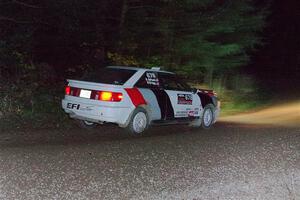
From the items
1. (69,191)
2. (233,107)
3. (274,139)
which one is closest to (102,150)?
(69,191)

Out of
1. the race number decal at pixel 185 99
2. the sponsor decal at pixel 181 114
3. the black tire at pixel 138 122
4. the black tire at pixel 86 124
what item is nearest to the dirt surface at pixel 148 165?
the black tire at pixel 138 122

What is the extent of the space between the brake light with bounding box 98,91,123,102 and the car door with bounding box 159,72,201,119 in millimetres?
1585

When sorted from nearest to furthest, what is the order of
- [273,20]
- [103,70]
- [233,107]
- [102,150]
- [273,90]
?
[102,150] → [103,70] → [233,107] → [273,90] → [273,20]

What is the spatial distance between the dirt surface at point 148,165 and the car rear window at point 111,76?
1.18 m

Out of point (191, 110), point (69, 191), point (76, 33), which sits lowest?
point (69, 191)

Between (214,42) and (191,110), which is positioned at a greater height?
(214,42)

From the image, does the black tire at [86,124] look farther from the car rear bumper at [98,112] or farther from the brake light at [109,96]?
the brake light at [109,96]

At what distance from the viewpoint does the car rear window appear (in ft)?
38.3

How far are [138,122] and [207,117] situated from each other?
2749mm

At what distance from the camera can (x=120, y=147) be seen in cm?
996

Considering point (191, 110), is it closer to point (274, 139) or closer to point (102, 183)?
point (274, 139)

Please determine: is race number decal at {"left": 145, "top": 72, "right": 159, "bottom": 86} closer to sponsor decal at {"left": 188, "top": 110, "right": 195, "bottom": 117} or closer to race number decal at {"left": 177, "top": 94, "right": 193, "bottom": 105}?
race number decal at {"left": 177, "top": 94, "right": 193, "bottom": 105}

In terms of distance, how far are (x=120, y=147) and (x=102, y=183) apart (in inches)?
110

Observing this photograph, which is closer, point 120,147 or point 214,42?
point 120,147
